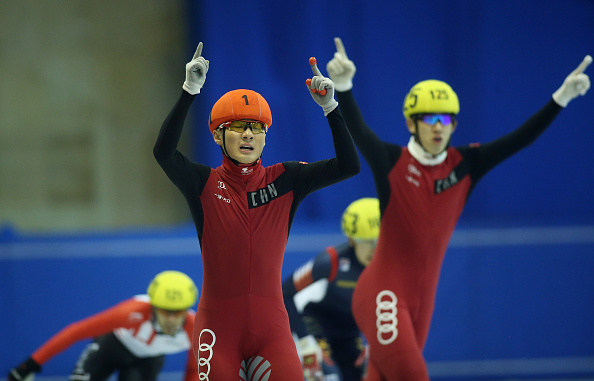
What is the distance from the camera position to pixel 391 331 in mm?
4602

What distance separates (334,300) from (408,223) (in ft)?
6.18

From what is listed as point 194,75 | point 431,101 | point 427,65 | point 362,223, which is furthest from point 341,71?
point 427,65

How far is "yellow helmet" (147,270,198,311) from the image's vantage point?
6.02 meters

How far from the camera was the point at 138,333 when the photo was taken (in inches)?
248

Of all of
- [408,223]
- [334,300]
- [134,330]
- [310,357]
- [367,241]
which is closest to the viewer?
[408,223]

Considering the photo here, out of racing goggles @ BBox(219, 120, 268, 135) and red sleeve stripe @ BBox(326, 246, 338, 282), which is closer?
racing goggles @ BBox(219, 120, 268, 135)

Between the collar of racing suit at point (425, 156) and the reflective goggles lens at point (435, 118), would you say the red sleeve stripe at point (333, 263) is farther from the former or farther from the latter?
the reflective goggles lens at point (435, 118)

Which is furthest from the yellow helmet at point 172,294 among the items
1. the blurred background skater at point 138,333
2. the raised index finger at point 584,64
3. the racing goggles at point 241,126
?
the raised index finger at point 584,64

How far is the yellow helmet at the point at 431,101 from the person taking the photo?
4820mm

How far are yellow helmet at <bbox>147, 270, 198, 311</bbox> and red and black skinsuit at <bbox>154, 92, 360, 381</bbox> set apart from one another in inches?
84.7

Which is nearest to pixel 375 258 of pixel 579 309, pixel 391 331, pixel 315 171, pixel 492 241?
pixel 391 331

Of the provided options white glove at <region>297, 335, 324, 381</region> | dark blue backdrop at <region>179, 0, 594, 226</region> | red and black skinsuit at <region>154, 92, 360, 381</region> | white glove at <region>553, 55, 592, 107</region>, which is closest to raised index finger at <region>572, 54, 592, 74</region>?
white glove at <region>553, 55, 592, 107</region>

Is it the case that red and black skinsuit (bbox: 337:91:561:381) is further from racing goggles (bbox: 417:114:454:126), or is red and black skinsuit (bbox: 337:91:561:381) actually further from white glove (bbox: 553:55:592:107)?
racing goggles (bbox: 417:114:454:126)

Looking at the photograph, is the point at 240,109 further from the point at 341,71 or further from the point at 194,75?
the point at 341,71
